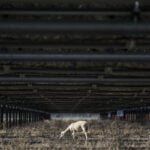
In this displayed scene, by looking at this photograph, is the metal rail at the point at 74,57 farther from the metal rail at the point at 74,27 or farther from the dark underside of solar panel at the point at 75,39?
the metal rail at the point at 74,27

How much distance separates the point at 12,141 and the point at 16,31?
7.94 meters

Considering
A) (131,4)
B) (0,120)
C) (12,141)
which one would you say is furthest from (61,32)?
(0,120)

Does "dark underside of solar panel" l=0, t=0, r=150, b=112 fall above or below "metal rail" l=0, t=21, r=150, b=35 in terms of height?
above

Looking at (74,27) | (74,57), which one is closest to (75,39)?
(74,57)

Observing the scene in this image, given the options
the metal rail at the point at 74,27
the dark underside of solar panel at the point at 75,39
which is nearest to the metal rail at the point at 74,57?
the dark underside of solar panel at the point at 75,39

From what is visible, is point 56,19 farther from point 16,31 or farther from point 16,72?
point 16,72

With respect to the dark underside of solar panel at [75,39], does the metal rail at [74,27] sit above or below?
below

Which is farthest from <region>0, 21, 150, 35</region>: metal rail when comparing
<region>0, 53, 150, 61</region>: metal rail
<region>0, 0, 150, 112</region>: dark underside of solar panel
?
<region>0, 53, 150, 61</region>: metal rail

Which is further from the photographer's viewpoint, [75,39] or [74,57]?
[74,57]

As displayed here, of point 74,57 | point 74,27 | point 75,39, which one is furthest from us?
point 74,57

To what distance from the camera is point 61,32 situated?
5.18 metres

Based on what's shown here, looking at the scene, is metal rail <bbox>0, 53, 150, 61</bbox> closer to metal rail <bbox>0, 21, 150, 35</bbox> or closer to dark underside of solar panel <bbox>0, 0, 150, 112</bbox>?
dark underside of solar panel <bbox>0, 0, 150, 112</bbox>

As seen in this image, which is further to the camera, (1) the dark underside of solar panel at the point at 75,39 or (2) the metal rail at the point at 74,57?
(2) the metal rail at the point at 74,57

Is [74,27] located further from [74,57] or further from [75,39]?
[74,57]
